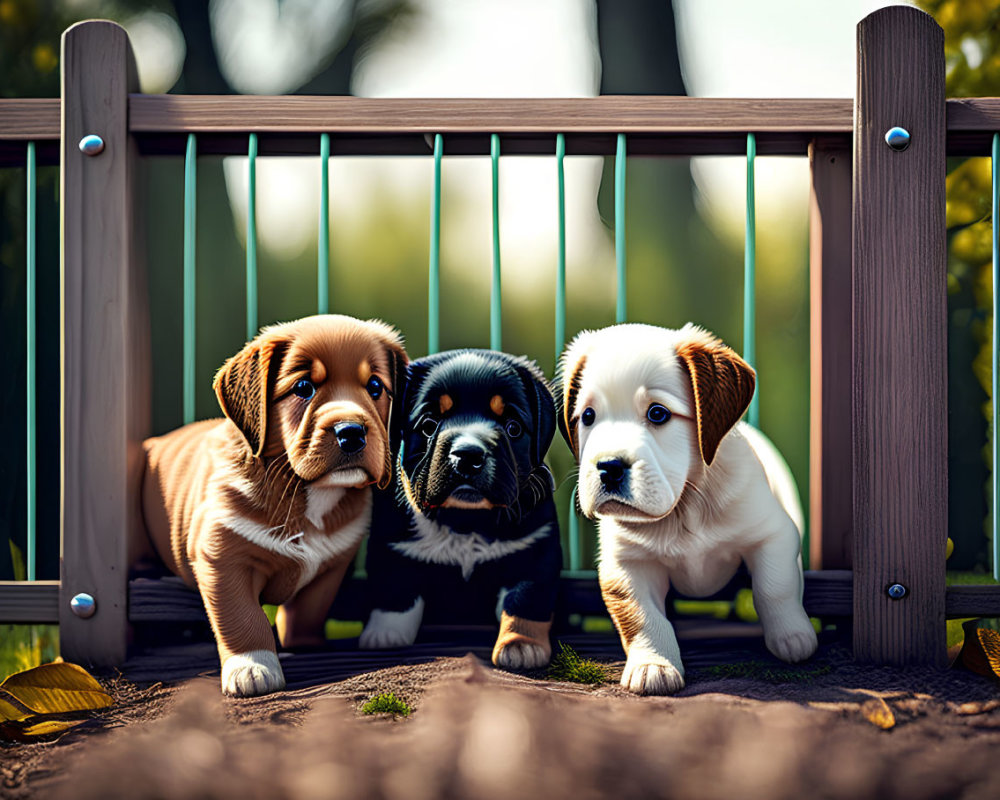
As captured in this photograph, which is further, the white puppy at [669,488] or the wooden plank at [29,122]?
the wooden plank at [29,122]

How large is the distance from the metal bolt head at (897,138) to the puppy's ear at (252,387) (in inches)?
75.5

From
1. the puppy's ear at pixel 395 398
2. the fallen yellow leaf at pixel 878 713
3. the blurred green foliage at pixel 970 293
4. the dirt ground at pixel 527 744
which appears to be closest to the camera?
the dirt ground at pixel 527 744

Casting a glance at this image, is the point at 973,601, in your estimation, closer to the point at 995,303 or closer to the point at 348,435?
the point at 995,303

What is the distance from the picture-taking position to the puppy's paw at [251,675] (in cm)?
217

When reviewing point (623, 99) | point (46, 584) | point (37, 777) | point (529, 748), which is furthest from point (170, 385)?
point (529, 748)

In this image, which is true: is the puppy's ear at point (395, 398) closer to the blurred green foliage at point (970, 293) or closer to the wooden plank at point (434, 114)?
the wooden plank at point (434, 114)

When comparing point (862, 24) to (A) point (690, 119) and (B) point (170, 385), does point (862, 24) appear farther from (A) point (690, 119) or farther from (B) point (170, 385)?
(B) point (170, 385)

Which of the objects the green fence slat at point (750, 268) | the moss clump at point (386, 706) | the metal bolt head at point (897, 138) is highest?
the metal bolt head at point (897, 138)

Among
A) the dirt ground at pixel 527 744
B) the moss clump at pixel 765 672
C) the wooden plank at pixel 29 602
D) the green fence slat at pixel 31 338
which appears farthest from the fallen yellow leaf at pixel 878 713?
the green fence slat at pixel 31 338

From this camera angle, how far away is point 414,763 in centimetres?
171

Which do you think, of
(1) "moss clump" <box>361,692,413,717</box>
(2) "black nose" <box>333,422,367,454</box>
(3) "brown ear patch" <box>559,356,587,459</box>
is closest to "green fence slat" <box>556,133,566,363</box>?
(3) "brown ear patch" <box>559,356,587,459</box>

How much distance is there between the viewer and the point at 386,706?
2062 mm

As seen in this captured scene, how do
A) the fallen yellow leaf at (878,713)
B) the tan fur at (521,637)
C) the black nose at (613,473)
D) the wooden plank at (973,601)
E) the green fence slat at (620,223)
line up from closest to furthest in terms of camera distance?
the fallen yellow leaf at (878,713), the black nose at (613,473), the tan fur at (521,637), the wooden plank at (973,601), the green fence slat at (620,223)

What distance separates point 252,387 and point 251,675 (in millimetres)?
792
